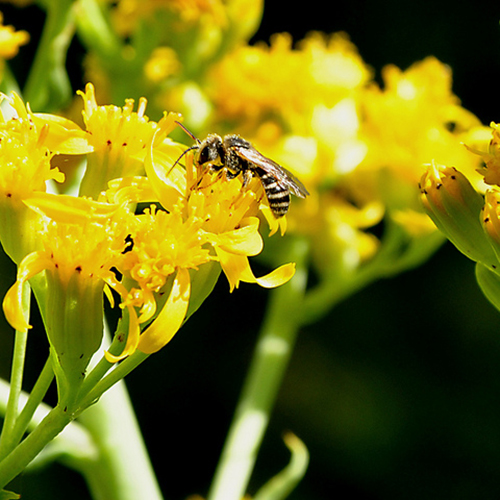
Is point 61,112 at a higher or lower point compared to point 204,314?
higher

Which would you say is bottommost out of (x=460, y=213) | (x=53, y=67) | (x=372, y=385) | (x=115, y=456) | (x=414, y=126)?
(x=372, y=385)

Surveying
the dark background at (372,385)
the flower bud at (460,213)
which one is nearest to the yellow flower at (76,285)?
the flower bud at (460,213)

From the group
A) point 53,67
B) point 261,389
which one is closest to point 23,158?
point 53,67

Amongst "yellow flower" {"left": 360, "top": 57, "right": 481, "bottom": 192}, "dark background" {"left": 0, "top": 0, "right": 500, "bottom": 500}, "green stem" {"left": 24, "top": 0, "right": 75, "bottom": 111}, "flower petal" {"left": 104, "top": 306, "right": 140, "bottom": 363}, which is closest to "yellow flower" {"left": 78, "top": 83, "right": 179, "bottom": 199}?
"flower petal" {"left": 104, "top": 306, "right": 140, "bottom": 363}

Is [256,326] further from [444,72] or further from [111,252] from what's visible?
[111,252]

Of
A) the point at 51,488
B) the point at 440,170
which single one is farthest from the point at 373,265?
the point at 51,488

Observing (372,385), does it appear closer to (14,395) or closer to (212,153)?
(212,153)
